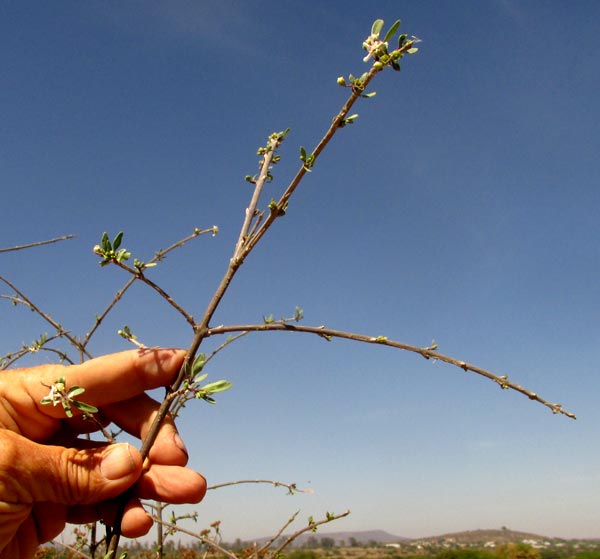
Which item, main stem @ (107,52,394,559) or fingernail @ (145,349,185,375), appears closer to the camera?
main stem @ (107,52,394,559)

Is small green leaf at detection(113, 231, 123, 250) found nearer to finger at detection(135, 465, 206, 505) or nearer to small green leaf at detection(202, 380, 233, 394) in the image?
small green leaf at detection(202, 380, 233, 394)

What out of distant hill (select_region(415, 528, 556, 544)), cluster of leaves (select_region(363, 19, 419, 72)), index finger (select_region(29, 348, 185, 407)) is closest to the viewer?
cluster of leaves (select_region(363, 19, 419, 72))

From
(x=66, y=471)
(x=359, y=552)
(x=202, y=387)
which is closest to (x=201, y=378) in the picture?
(x=202, y=387)

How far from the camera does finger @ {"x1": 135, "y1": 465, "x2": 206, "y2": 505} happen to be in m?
2.12

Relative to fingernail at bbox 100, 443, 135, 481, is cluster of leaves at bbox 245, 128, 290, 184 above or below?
above

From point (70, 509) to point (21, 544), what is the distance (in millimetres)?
241

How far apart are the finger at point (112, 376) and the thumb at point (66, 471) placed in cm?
22

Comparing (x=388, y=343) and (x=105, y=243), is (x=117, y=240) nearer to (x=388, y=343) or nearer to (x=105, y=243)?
(x=105, y=243)

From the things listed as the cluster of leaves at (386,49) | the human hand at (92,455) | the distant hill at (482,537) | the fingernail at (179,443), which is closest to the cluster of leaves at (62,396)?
the human hand at (92,455)

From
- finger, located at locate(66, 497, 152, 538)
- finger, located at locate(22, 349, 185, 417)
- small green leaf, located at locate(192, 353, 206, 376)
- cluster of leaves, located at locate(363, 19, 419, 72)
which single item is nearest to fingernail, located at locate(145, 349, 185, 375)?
finger, located at locate(22, 349, 185, 417)

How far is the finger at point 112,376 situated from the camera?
2.07m

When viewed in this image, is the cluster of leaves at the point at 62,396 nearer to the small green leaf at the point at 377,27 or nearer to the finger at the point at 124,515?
the finger at the point at 124,515

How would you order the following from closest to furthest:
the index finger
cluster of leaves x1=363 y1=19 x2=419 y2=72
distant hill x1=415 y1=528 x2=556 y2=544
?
cluster of leaves x1=363 y1=19 x2=419 y2=72 < the index finger < distant hill x1=415 y1=528 x2=556 y2=544

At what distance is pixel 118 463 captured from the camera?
2.02 meters
